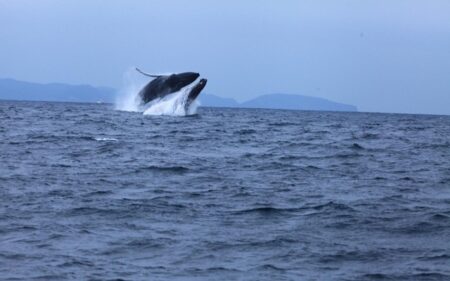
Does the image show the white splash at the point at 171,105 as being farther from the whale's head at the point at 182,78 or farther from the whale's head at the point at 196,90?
the whale's head at the point at 182,78

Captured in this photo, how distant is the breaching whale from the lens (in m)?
44.3

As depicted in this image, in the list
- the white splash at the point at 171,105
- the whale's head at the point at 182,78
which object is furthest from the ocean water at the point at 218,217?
the white splash at the point at 171,105

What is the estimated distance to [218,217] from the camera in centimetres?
1269

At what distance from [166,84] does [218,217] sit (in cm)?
3321

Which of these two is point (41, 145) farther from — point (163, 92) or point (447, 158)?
point (163, 92)

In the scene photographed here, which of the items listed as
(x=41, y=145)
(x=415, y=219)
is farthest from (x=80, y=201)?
(x=41, y=145)

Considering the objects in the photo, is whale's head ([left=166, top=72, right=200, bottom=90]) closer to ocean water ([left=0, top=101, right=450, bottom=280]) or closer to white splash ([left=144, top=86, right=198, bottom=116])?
white splash ([left=144, top=86, right=198, bottom=116])

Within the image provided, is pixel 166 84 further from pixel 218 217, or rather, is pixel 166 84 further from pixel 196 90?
pixel 218 217

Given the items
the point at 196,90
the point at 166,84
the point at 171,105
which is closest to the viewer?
the point at 166,84

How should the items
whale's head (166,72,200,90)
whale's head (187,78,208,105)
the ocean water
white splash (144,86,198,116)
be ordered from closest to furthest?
1. the ocean water
2. whale's head (166,72,200,90)
3. whale's head (187,78,208,105)
4. white splash (144,86,198,116)

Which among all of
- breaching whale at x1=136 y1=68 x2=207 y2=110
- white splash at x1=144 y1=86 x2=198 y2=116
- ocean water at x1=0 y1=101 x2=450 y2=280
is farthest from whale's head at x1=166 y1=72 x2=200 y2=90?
ocean water at x1=0 y1=101 x2=450 y2=280

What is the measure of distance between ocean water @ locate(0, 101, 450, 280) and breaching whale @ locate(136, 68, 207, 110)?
70.7 feet

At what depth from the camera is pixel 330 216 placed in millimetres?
13008

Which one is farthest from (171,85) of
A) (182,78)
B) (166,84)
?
(182,78)
